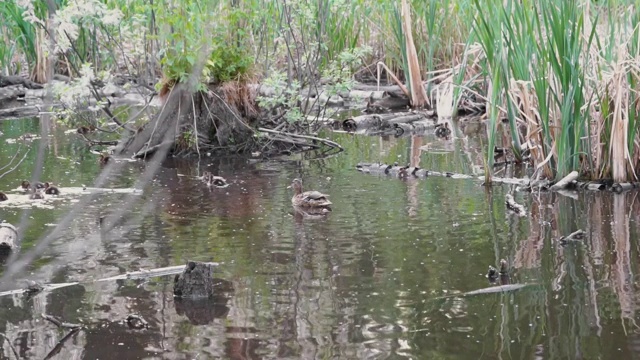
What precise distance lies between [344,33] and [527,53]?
30.9 ft

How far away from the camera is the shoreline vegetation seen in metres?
9.18

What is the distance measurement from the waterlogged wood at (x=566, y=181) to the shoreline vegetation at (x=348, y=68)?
142 mm

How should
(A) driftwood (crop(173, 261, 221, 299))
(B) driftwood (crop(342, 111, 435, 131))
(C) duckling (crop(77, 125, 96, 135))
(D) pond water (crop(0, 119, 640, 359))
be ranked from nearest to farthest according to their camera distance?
(D) pond water (crop(0, 119, 640, 359)), (A) driftwood (crop(173, 261, 221, 299)), (C) duckling (crop(77, 125, 96, 135)), (B) driftwood (crop(342, 111, 435, 131))

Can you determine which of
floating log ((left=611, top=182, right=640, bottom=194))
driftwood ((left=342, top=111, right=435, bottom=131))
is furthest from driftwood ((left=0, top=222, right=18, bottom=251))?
driftwood ((left=342, top=111, right=435, bottom=131))

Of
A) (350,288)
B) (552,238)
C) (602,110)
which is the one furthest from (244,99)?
(350,288)

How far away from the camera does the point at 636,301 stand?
6.08m

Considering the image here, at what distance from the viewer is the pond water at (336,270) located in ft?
17.9

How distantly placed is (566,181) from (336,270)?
3399mm

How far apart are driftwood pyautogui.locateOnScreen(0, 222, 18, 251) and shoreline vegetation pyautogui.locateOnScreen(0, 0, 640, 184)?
1569 mm

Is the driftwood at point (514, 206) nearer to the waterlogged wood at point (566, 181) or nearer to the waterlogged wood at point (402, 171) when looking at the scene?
the waterlogged wood at point (566, 181)

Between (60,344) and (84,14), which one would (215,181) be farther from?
(60,344)

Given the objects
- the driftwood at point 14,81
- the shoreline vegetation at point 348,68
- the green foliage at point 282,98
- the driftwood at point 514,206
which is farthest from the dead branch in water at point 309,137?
the driftwood at point 14,81

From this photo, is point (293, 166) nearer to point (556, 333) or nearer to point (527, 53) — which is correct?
point (527, 53)

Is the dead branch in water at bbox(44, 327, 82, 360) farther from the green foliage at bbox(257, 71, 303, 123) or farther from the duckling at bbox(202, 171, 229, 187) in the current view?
the green foliage at bbox(257, 71, 303, 123)
